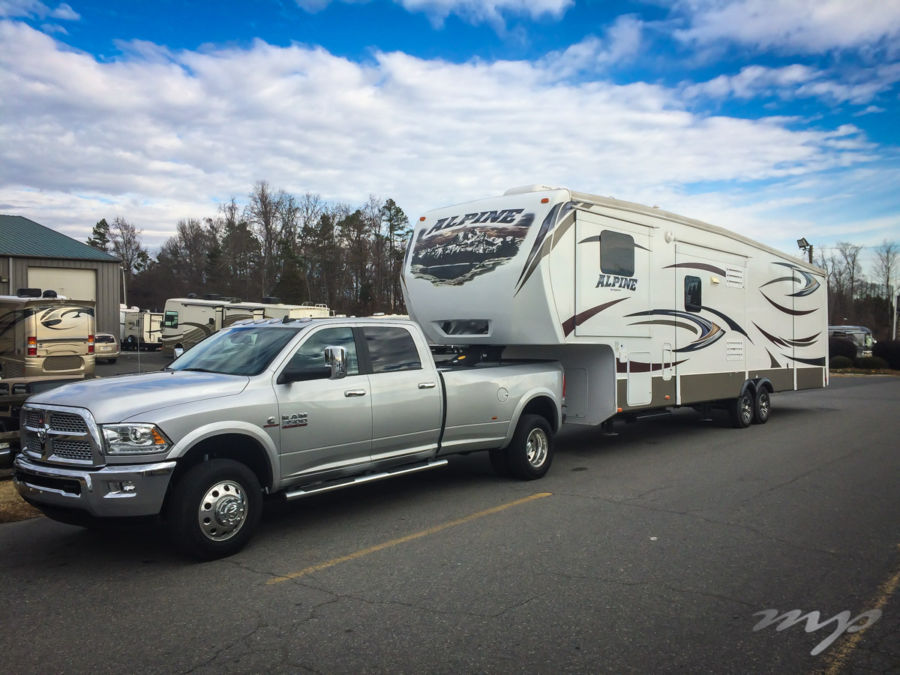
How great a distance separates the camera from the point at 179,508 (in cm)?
520

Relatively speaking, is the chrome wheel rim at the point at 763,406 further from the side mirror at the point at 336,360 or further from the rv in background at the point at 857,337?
the rv in background at the point at 857,337

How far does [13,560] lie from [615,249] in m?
7.78

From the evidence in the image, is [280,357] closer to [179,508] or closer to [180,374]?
[180,374]

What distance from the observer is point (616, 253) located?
31.8ft

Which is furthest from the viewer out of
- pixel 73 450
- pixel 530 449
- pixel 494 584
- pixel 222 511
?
pixel 530 449

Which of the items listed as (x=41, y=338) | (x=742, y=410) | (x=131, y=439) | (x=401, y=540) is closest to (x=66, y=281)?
(x=41, y=338)

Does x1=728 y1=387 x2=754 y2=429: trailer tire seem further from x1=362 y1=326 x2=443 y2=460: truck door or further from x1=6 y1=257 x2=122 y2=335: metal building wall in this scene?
x1=6 y1=257 x2=122 y2=335: metal building wall

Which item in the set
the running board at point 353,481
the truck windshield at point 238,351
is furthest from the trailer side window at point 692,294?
the truck windshield at point 238,351

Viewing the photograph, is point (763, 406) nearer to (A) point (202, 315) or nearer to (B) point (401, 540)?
(B) point (401, 540)

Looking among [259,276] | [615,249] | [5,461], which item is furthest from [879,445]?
[259,276]

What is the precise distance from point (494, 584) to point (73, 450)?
331 centimetres

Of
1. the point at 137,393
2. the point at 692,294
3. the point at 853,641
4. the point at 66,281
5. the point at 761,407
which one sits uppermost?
the point at 66,281

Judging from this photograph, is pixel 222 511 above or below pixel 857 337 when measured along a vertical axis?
below

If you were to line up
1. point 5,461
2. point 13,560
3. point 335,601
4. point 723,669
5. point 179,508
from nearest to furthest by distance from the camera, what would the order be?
point 723,669 < point 335,601 < point 179,508 < point 13,560 < point 5,461
